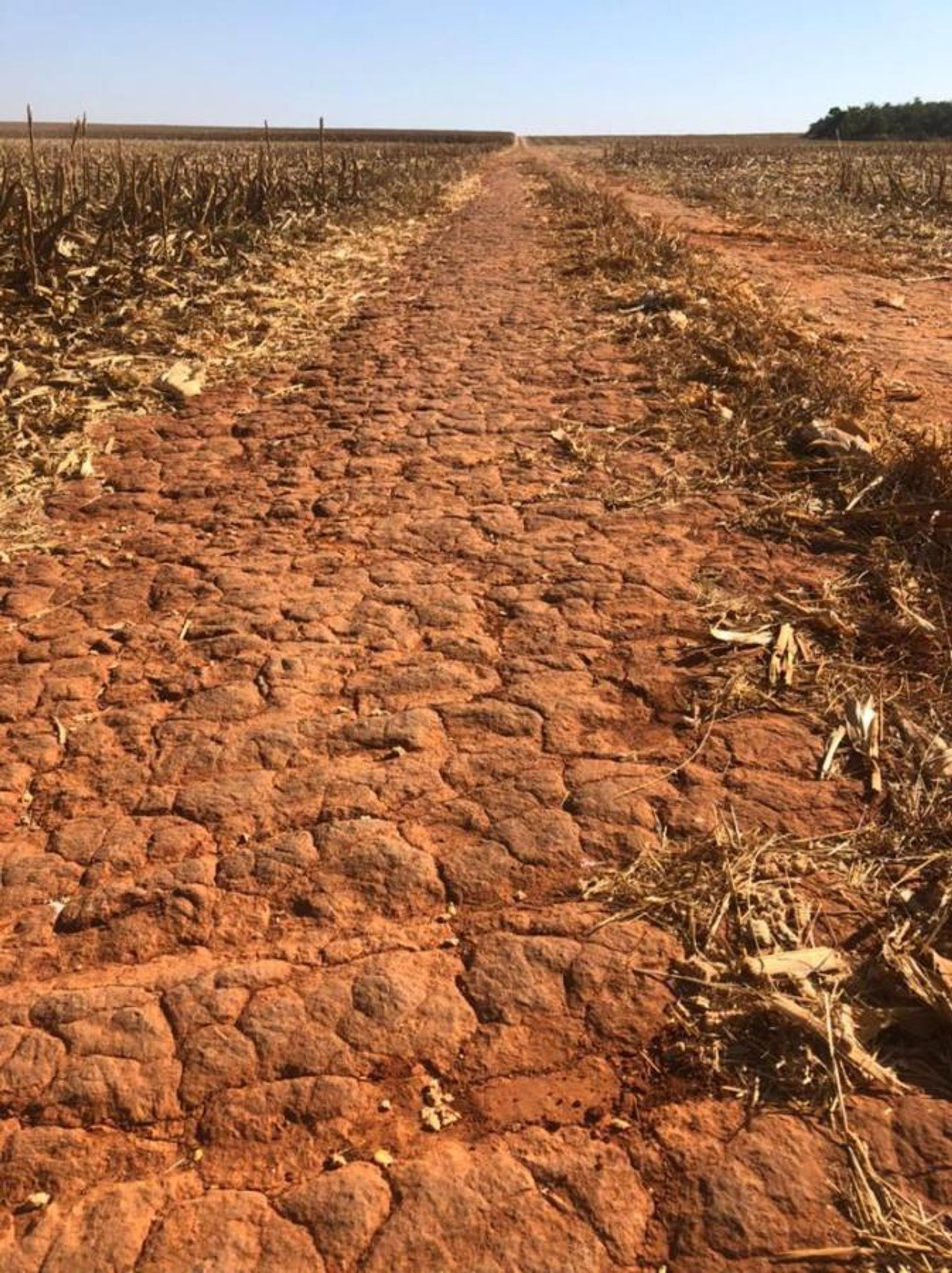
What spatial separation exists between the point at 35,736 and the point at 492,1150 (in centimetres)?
177

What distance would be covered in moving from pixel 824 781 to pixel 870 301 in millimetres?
7650

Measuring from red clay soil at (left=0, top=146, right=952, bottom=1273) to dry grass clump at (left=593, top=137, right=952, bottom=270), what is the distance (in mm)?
9854

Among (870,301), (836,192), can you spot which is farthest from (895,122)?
(870,301)

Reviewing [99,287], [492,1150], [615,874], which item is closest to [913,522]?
[615,874]

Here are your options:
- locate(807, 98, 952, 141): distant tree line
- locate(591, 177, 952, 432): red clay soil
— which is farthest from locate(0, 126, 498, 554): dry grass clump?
locate(807, 98, 952, 141): distant tree line

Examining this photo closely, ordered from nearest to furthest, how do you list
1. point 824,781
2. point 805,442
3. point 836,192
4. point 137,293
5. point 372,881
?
point 372,881
point 824,781
point 805,442
point 137,293
point 836,192

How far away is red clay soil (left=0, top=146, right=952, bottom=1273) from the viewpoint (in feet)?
A: 5.06

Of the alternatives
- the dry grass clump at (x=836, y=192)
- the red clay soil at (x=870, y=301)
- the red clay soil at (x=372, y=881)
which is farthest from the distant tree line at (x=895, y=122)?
the red clay soil at (x=372, y=881)

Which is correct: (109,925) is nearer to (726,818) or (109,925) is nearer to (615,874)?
(615,874)

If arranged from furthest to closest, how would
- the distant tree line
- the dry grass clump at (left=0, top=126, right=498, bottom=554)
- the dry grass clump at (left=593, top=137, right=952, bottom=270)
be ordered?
the distant tree line < the dry grass clump at (left=593, top=137, right=952, bottom=270) < the dry grass clump at (left=0, top=126, right=498, bottom=554)

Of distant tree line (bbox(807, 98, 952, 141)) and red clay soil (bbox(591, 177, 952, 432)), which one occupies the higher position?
distant tree line (bbox(807, 98, 952, 141))

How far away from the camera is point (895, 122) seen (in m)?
56.6

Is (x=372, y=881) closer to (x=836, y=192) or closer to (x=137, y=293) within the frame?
(x=137, y=293)

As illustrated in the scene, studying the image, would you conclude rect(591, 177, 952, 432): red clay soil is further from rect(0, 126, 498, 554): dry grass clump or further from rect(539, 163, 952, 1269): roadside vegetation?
rect(0, 126, 498, 554): dry grass clump
